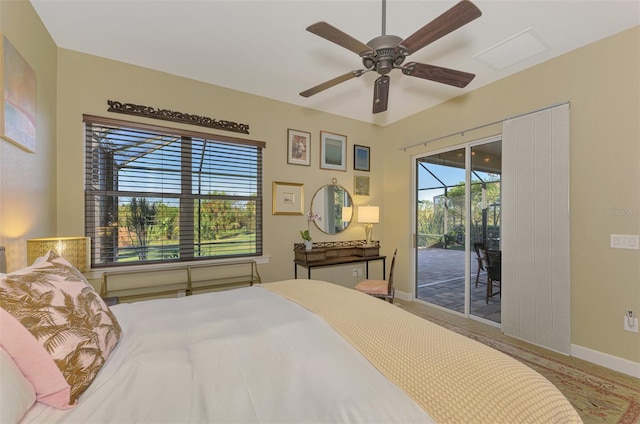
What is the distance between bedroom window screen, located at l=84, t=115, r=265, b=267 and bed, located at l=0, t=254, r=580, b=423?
176 centimetres

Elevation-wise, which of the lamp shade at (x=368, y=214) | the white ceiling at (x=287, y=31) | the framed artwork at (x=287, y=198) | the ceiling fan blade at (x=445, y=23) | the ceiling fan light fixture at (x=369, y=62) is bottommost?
the lamp shade at (x=368, y=214)

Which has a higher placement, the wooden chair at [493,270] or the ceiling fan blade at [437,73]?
the ceiling fan blade at [437,73]

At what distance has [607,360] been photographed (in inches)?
95.0

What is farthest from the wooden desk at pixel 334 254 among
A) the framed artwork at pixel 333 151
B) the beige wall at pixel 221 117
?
the framed artwork at pixel 333 151

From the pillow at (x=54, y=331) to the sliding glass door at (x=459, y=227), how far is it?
12.0 ft

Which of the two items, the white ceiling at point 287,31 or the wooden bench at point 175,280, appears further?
the wooden bench at point 175,280

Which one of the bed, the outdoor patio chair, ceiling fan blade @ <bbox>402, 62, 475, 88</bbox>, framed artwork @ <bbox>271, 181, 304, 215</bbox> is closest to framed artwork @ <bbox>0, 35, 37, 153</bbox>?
the bed

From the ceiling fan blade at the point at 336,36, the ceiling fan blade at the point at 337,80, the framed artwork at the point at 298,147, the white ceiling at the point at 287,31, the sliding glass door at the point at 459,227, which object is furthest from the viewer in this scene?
the framed artwork at the point at 298,147

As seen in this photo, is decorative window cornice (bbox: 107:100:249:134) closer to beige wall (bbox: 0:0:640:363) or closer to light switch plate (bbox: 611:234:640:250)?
beige wall (bbox: 0:0:640:363)

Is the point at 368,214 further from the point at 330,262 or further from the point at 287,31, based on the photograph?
the point at 287,31

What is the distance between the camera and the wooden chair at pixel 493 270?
326 cm

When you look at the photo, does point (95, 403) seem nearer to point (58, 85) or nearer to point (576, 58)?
point (58, 85)

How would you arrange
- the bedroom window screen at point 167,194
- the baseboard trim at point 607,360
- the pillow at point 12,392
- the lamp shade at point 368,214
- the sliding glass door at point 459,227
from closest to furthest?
1. the pillow at point 12,392
2. the baseboard trim at point 607,360
3. the bedroom window screen at point 167,194
4. the sliding glass door at point 459,227
5. the lamp shade at point 368,214

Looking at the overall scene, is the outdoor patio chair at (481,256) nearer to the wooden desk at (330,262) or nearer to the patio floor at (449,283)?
the patio floor at (449,283)
